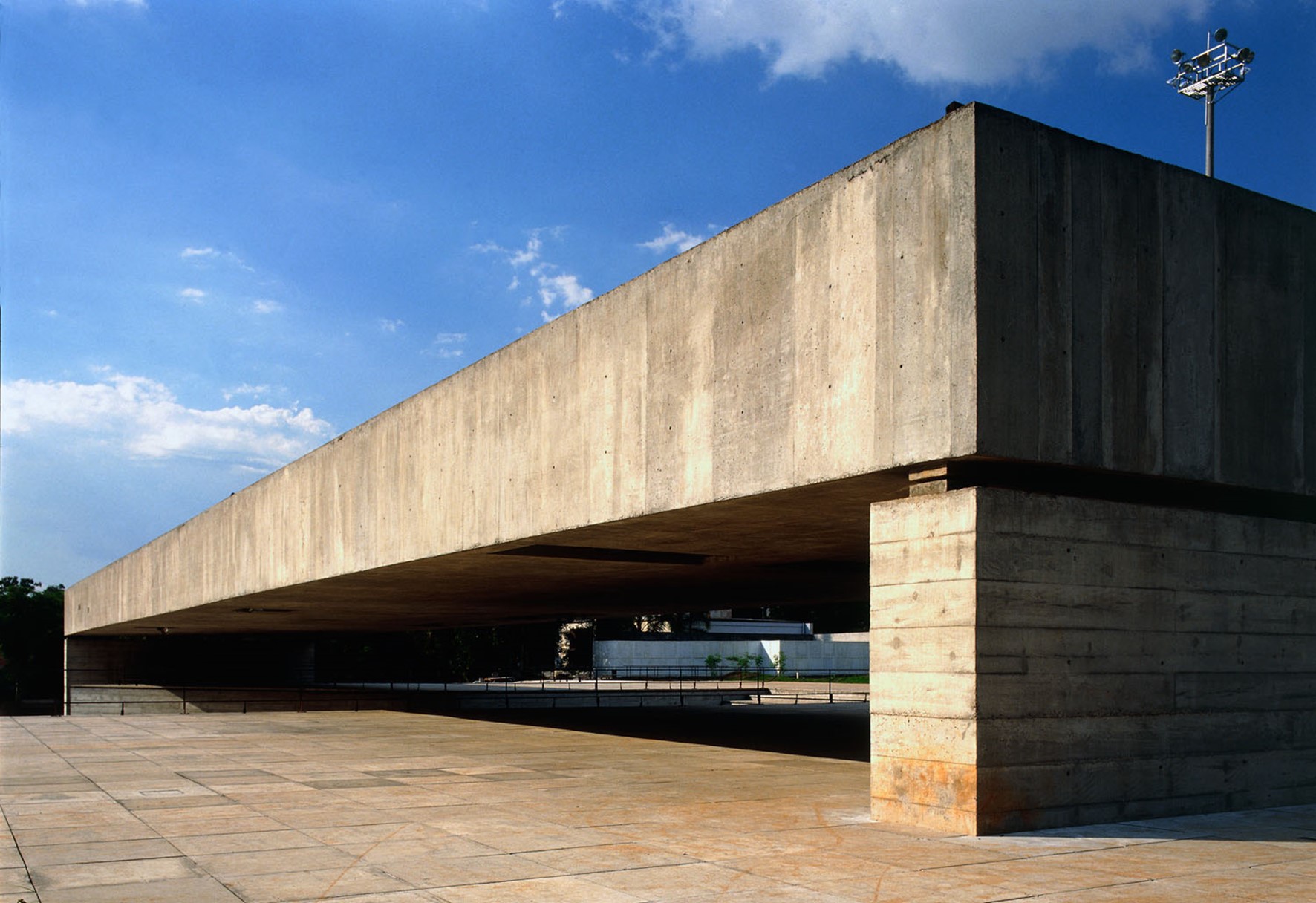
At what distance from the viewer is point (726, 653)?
72062 millimetres

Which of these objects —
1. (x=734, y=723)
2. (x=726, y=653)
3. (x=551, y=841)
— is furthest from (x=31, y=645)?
(x=551, y=841)

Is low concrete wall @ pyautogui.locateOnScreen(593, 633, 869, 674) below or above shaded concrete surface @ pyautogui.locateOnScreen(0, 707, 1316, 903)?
below

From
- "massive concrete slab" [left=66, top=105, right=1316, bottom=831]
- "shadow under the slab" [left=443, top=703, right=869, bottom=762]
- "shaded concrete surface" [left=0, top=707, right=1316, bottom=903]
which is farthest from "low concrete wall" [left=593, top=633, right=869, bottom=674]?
"massive concrete slab" [left=66, top=105, right=1316, bottom=831]

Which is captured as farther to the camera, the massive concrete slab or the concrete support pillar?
the massive concrete slab

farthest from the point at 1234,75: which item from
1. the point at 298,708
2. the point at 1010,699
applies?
the point at 298,708

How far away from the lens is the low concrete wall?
224 feet

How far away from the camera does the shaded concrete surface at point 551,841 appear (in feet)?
27.9

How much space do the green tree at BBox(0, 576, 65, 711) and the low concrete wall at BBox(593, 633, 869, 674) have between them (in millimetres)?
34804

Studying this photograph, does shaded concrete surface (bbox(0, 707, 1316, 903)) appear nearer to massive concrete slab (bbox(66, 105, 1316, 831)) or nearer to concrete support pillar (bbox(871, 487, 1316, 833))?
concrete support pillar (bbox(871, 487, 1316, 833))

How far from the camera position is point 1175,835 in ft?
36.1

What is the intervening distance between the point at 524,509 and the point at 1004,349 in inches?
341

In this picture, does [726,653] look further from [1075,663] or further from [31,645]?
[1075,663]

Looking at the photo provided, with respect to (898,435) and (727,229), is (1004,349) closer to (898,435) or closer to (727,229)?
(898,435)

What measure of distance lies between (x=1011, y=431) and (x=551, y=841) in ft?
18.2
